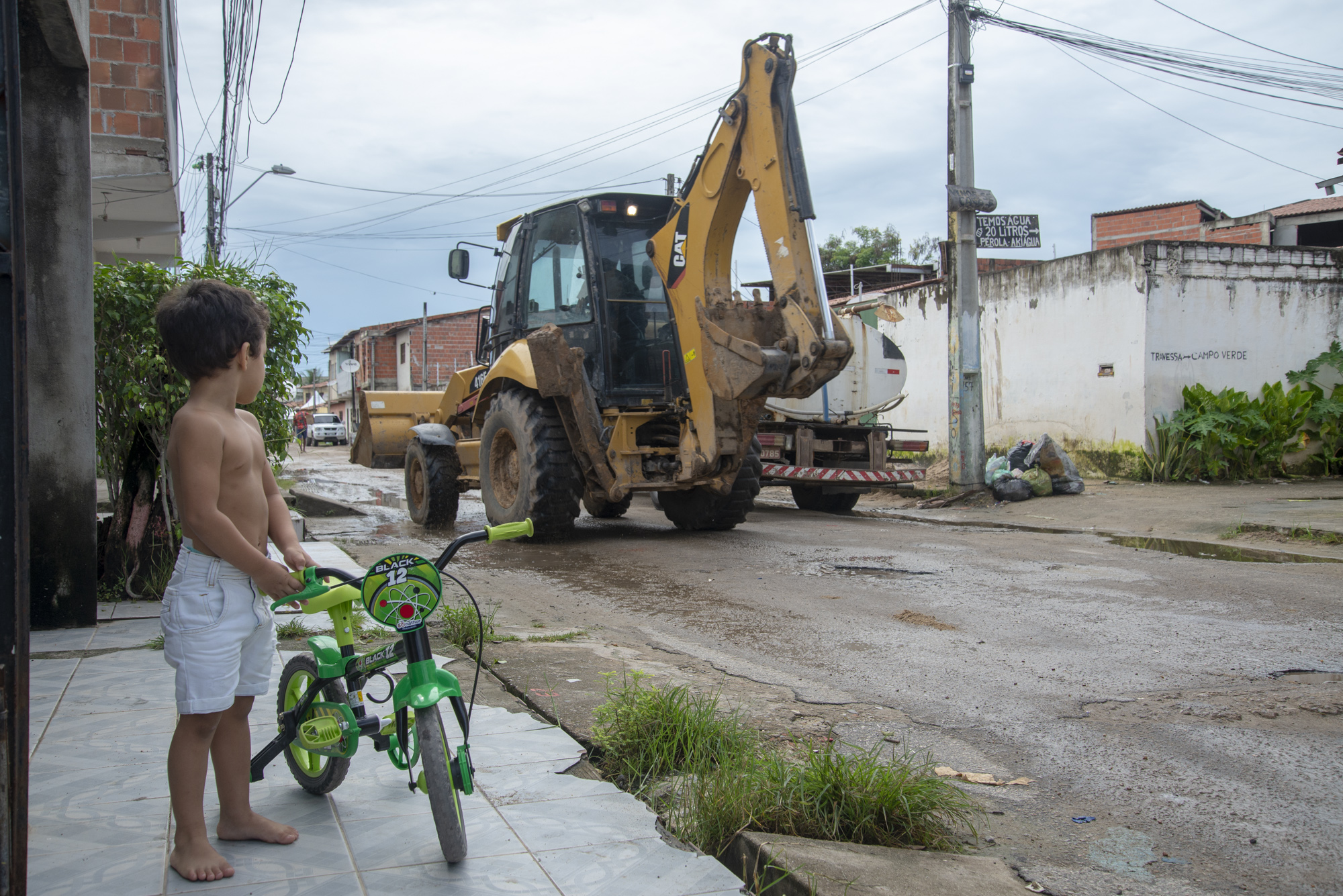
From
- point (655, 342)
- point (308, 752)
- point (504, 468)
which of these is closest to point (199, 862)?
point (308, 752)

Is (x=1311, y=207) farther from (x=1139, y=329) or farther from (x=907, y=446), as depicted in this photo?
(x=907, y=446)

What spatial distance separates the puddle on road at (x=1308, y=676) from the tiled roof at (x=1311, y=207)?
24.1 metres

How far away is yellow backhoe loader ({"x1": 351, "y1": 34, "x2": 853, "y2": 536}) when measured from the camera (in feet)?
24.3

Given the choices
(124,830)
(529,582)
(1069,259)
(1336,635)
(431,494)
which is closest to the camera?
(124,830)

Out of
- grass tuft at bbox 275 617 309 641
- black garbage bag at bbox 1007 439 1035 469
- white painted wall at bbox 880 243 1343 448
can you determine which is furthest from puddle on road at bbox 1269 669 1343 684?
white painted wall at bbox 880 243 1343 448

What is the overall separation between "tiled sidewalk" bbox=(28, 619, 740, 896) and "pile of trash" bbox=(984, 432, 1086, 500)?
1057 cm

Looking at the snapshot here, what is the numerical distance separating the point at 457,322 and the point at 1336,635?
43335 millimetres

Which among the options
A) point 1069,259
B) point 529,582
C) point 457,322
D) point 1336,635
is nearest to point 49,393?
point 529,582

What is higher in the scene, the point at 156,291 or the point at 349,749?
the point at 156,291

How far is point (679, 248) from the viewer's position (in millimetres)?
8164

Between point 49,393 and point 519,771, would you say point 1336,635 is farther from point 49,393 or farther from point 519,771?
point 49,393

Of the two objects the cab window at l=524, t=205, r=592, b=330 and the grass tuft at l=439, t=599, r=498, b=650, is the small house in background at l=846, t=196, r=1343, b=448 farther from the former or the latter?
the grass tuft at l=439, t=599, r=498, b=650

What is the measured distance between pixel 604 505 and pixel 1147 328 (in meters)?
8.40

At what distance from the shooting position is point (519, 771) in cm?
302
